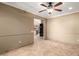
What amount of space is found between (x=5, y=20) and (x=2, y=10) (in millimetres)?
473

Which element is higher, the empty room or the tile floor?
the empty room

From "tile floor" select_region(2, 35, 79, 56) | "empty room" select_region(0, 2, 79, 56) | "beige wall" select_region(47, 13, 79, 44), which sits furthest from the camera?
"beige wall" select_region(47, 13, 79, 44)

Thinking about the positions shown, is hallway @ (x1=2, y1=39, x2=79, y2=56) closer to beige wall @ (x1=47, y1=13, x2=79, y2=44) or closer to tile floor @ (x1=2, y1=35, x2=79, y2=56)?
tile floor @ (x1=2, y1=35, x2=79, y2=56)

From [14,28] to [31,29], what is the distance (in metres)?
1.57

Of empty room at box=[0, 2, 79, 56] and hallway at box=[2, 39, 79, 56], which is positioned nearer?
hallway at box=[2, 39, 79, 56]

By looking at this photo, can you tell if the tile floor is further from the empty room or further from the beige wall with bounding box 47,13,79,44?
the beige wall with bounding box 47,13,79,44

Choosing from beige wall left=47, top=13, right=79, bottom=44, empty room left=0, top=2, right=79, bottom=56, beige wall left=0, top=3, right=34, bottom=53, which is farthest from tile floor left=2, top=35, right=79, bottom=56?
beige wall left=47, top=13, right=79, bottom=44

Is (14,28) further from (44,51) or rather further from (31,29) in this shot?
(44,51)

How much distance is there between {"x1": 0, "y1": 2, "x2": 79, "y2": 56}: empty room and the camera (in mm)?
3312

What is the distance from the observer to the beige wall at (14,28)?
130 inches

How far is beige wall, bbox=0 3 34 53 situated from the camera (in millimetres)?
3313

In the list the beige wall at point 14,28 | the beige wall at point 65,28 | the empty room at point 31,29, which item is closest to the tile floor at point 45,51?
the empty room at point 31,29

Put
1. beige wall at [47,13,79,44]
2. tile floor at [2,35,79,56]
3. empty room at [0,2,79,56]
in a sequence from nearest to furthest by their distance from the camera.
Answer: tile floor at [2,35,79,56] < empty room at [0,2,79,56] < beige wall at [47,13,79,44]

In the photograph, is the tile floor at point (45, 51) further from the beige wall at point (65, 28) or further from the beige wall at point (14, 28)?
the beige wall at point (65, 28)
